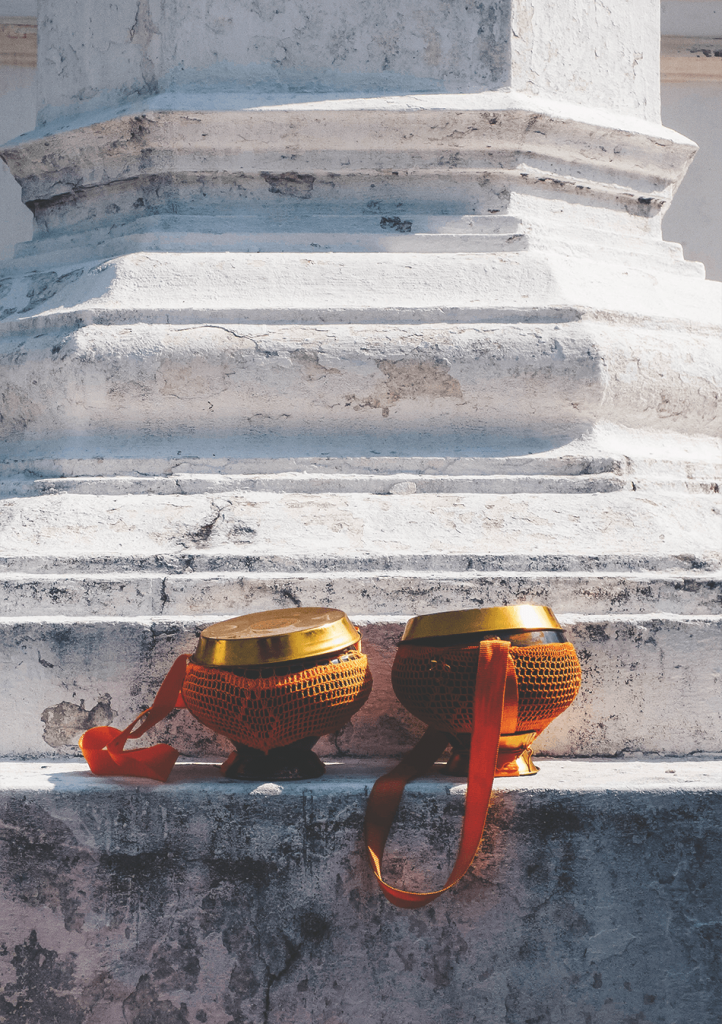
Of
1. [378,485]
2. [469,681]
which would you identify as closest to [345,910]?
[469,681]

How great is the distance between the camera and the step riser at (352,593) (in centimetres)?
218

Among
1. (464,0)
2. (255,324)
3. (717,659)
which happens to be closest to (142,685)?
(255,324)

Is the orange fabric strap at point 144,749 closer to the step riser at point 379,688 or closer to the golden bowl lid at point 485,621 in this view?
the step riser at point 379,688

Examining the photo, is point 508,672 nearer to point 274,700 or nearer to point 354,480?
point 274,700

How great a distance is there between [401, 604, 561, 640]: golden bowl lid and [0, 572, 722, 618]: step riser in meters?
0.25

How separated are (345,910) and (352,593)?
2.10 ft

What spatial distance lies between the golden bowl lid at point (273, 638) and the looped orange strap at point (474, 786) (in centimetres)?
25

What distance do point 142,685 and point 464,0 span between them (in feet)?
6.52

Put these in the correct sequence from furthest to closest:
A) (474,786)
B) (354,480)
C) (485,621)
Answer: (354,480), (485,621), (474,786)

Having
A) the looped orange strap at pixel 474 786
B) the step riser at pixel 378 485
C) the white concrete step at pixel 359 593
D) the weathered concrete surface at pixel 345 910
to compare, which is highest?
the step riser at pixel 378 485

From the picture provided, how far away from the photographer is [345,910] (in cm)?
179

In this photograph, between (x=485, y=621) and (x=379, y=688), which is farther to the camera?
(x=379, y=688)

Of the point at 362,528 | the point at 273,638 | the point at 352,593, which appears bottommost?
the point at 273,638

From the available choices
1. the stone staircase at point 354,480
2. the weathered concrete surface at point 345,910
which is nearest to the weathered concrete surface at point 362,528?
the stone staircase at point 354,480
